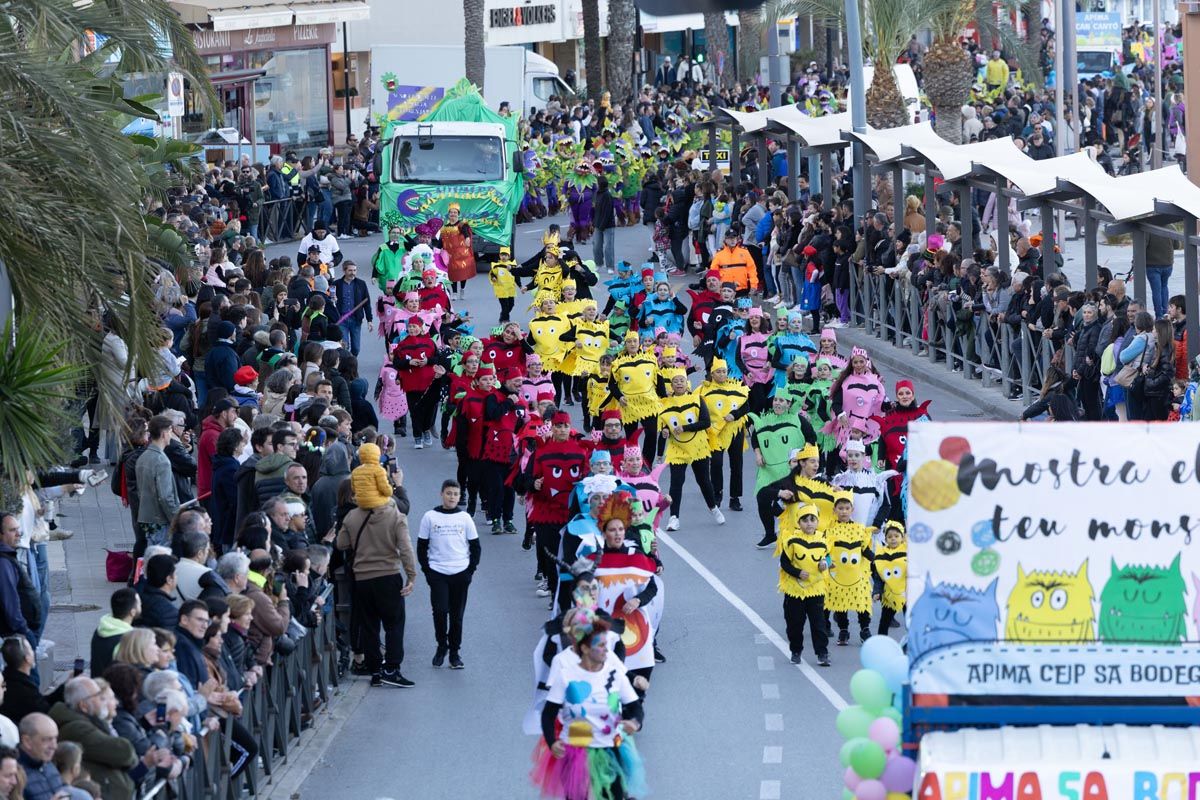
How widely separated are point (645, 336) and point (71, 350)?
10089 mm

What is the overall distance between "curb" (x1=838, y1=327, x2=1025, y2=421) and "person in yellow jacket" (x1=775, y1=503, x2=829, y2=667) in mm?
8193

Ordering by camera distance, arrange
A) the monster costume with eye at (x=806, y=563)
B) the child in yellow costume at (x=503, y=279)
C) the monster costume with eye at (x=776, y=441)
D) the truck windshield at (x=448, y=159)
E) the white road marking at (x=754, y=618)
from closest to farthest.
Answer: the white road marking at (x=754, y=618) < the monster costume with eye at (x=806, y=563) < the monster costume with eye at (x=776, y=441) < the child in yellow costume at (x=503, y=279) < the truck windshield at (x=448, y=159)

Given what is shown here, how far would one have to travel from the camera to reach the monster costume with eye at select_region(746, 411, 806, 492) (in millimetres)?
18750

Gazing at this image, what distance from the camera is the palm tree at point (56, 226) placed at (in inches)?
440

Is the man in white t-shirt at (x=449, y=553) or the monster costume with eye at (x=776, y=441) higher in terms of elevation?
the monster costume with eye at (x=776, y=441)

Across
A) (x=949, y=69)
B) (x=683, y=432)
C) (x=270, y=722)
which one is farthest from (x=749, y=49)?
(x=270, y=722)

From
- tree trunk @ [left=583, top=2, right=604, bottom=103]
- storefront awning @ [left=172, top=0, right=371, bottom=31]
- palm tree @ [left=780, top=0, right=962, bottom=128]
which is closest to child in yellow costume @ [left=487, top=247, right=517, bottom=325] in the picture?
palm tree @ [left=780, top=0, right=962, bottom=128]

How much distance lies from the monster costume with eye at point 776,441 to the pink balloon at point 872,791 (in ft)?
30.4

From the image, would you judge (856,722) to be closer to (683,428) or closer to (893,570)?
(893,570)

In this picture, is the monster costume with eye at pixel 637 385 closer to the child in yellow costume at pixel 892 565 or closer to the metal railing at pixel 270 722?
the child in yellow costume at pixel 892 565

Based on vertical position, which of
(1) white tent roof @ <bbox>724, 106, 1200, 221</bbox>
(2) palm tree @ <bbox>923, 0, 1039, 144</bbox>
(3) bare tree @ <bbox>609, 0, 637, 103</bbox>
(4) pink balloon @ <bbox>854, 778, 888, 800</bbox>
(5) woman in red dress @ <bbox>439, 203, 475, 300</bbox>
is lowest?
(4) pink balloon @ <bbox>854, 778, 888, 800</bbox>

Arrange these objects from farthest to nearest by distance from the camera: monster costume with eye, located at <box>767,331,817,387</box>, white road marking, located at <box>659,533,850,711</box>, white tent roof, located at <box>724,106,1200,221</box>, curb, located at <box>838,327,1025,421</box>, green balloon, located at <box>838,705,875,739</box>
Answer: curb, located at <box>838,327,1025,421</box> < white tent roof, located at <box>724,106,1200,221</box> < monster costume with eye, located at <box>767,331,817,387</box> < white road marking, located at <box>659,533,850,711</box> < green balloon, located at <box>838,705,875,739</box>

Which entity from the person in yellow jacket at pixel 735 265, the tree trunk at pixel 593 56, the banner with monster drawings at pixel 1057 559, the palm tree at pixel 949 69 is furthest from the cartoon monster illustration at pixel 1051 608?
the tree trunk at pixel 593 56

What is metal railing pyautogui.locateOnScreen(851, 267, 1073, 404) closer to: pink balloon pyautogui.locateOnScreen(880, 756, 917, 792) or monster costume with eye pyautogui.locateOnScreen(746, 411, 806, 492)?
monster costume with eye pyautogui.locateOnScreen(746, 411, 806, 492)
